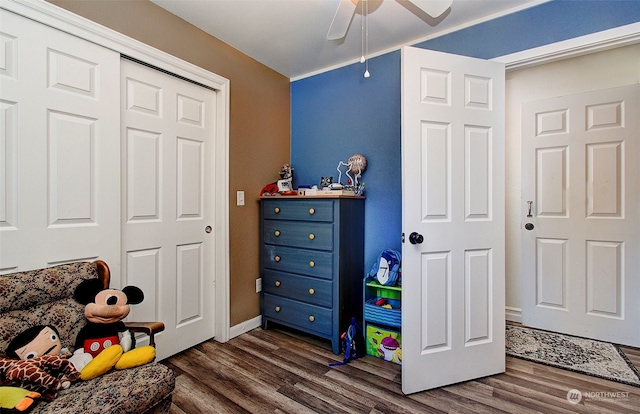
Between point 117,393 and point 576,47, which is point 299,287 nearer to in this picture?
point 117,393

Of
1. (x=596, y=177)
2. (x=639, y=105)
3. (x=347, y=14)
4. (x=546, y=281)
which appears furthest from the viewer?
(x=546, y=281)

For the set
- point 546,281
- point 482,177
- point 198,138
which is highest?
point 198,138

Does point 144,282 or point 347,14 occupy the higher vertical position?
point 347,14

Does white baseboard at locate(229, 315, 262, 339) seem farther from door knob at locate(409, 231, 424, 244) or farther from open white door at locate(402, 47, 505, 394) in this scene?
door knob at locate(409, 231, 424, 244)

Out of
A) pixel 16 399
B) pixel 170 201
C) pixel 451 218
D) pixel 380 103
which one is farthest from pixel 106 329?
pixel 380 103

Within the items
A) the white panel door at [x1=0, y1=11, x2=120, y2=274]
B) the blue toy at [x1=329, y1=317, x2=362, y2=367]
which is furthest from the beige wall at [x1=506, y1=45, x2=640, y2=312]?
the white panel door at [x1=0, y1=11, x2=120, y2=274]

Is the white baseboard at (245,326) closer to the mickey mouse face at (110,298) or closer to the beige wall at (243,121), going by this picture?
the beige wall at (243,121)

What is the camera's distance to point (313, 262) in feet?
7.53

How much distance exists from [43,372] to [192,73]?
1.99 meters

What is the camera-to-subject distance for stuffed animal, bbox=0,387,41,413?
3.17ft

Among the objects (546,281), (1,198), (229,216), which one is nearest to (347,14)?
(229,216)

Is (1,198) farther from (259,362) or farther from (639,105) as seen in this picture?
(639,105)

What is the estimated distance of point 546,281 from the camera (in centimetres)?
255

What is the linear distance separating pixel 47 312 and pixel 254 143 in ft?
6.10
